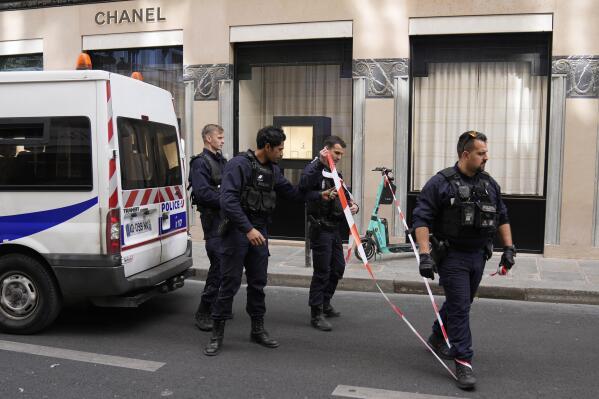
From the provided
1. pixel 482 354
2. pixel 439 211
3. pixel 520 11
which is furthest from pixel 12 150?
pixel 520 11

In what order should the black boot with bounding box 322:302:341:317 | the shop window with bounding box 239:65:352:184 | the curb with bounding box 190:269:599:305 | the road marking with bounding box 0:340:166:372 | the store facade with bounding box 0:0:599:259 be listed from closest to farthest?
the road marking with bounding box 0:340:166:372
the black boot with bounding box 322:302:341:317
the curb with bounding box 190:269:599:305
the store facade with bounding box 0:0:599:259
the shop window with bounding box 239:65:352:184

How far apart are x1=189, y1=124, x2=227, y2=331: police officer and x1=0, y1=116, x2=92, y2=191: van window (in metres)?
0.98

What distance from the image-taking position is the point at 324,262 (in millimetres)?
5684

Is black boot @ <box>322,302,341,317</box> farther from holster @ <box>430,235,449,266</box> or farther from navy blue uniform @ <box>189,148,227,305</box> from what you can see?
holster @ <box>430,235,449,266</box>

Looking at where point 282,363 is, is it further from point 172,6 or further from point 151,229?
point 172,6

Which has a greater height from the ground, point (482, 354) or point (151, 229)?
point (151, 229)

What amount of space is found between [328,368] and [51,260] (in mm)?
2592

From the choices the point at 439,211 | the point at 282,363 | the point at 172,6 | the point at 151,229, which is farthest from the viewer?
the point at 172,6

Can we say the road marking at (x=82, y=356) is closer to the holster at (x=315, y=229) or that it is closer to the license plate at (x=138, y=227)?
the license plate at (x=138, y=227)

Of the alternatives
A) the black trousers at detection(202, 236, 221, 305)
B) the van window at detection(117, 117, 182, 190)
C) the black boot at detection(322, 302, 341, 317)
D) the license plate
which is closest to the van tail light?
the license plate

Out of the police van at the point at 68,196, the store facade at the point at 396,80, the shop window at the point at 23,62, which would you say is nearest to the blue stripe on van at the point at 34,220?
the police van at the point at 68,196

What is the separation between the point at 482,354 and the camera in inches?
201

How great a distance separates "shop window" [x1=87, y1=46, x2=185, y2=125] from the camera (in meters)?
11.2

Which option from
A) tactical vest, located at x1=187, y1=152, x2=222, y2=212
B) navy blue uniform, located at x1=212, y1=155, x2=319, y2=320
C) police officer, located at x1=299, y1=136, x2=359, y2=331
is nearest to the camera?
navy blue uniform, located at x1=212, y1=155, x2=319, y2=320
